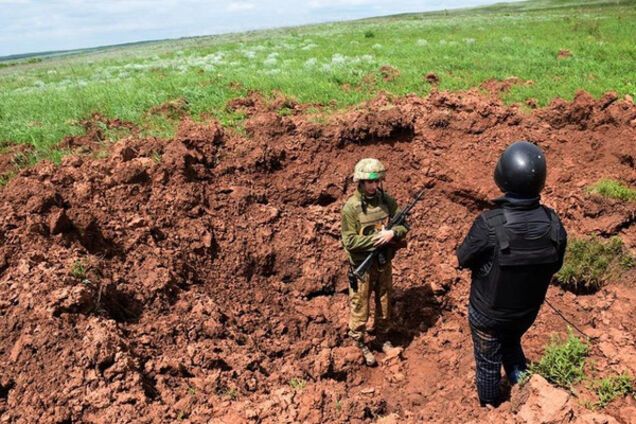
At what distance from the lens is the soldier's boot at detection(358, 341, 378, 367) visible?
15.3ft

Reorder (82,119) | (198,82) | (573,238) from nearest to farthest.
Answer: (573,238) → (82,119) → (198,82)

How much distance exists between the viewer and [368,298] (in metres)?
4.50

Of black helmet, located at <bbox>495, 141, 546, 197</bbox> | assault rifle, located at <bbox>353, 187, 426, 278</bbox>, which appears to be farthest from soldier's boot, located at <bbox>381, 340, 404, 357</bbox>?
black helmet, located at <bbox>495, 141, 546, 197</bbox>

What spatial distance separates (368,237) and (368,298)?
0.72 m

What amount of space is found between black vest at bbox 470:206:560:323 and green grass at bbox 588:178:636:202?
Answer: 3.68 meters

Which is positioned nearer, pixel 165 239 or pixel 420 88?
pixel 165 239

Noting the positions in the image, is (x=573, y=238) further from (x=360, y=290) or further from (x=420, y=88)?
(x=420, y=88)

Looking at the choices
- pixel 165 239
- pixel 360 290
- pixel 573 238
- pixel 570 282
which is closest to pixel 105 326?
pixel 165 239

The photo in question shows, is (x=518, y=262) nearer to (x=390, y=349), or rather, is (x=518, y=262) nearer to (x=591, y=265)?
(x=390, y=349)

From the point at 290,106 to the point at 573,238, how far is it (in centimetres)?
500

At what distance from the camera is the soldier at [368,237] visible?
4.04 meters

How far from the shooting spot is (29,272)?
4.17m

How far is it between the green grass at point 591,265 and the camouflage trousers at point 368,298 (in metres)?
2.08

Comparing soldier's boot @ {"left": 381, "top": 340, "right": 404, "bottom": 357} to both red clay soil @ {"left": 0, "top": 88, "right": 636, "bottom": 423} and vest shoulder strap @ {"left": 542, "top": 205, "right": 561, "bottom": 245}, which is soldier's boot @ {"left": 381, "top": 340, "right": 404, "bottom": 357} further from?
vest shoulder strap @ {"left": 542, "top": 205, "right": 561, "bottom": 245}
